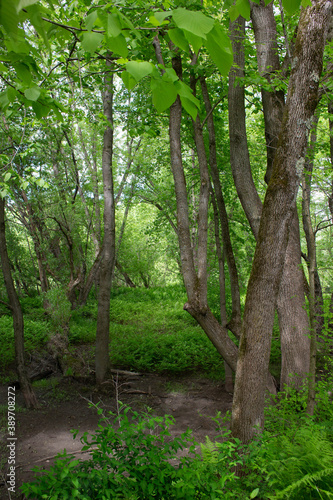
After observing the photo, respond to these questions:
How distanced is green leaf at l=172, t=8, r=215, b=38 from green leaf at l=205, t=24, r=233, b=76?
5.5 inches

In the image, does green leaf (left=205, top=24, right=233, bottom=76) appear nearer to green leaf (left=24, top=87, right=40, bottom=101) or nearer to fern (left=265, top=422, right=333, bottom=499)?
green leaf (left=24, top=87, right=40, bottom=101)

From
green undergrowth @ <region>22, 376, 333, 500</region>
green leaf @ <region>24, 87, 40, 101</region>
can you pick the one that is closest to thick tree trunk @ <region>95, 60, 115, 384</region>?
green undergrowth @ <region>22, 376, 333, 500</region>

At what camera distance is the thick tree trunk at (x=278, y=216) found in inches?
102

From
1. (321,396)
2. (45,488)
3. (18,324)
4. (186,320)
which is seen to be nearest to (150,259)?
(186,320)

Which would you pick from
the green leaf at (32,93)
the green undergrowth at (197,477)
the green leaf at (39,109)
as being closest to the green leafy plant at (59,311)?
the green undergrowth at (197,477)

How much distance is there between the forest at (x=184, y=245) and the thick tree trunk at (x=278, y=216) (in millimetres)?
11

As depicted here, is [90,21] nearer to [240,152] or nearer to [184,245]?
[184,245]

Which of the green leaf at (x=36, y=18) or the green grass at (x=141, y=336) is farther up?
the green leaf at (x=36, y=18)

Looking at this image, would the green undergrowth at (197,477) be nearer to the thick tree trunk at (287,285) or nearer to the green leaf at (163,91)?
the green leaf at (163,91)

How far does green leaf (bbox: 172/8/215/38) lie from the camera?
100 centimetres

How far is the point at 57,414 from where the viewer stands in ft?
18.6

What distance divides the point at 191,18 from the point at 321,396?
3.59 metres

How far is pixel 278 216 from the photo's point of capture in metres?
2.65

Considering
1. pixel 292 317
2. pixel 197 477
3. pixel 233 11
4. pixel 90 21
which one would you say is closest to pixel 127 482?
pixel 197 477
